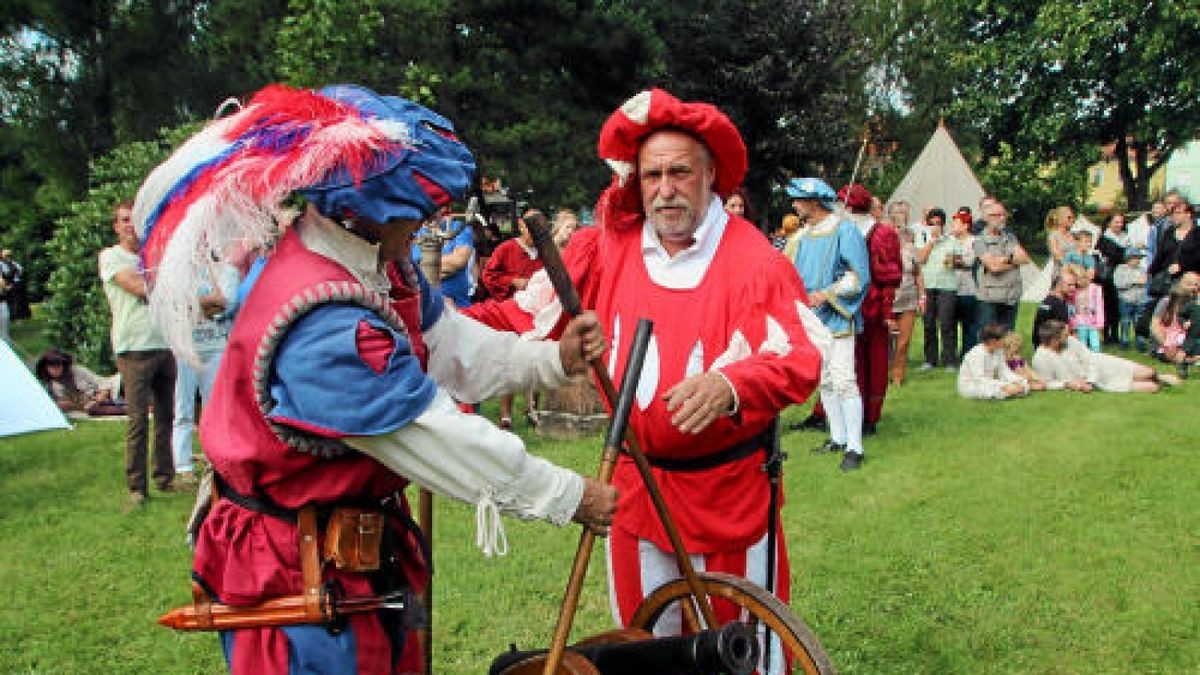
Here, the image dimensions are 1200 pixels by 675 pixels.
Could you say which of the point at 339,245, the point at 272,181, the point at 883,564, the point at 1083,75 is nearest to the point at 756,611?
the point at 339,245

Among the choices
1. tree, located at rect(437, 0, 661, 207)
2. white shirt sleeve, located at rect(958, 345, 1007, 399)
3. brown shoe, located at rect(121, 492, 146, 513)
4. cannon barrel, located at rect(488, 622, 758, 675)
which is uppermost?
tree, located at rect(437, 0, 661, 207)

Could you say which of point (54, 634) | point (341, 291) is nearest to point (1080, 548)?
point (341, 291)

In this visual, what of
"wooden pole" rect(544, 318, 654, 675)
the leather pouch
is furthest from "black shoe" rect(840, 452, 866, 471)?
the leather pouch

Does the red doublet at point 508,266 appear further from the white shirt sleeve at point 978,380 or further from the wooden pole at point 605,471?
the wooden pole at point 605,471

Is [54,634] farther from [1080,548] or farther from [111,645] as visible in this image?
[1080,548]

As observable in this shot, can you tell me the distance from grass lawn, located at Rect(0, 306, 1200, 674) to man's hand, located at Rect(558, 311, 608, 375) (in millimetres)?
2065

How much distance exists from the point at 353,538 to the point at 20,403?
753cm

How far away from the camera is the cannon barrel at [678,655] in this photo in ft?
6.93

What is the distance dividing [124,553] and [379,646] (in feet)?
13.3

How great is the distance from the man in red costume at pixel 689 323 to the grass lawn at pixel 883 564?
61.0 inches

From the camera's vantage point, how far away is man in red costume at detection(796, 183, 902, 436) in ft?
25.1

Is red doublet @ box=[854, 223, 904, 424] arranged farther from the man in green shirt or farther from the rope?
the rope

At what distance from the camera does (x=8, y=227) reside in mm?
19828

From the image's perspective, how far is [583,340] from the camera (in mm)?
2477
